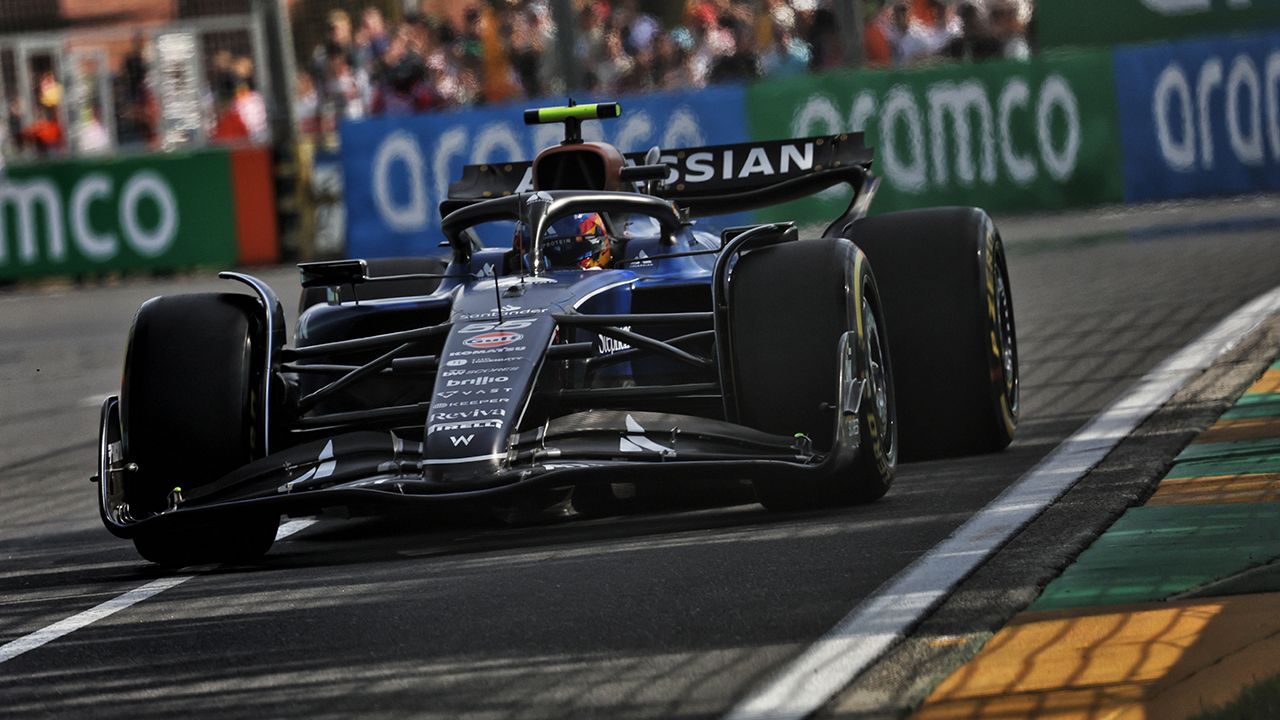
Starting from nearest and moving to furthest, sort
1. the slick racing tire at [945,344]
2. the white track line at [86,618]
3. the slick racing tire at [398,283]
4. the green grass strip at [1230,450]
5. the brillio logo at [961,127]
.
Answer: the white track line at [86,618], the green grass strip at [1230,450], the slick racing tire at [945,344], the slick racing tire at [398,283], the brillio logo at [961,127]

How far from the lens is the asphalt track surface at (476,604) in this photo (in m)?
4.89

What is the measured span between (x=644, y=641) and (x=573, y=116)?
4.49 metres

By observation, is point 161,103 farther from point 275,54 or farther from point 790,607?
point 790,607

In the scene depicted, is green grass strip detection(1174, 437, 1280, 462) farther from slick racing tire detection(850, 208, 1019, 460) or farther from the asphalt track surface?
slick racing tire detection(850, 208, 1019, 460)

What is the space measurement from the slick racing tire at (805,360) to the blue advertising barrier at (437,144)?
1472 centimetres

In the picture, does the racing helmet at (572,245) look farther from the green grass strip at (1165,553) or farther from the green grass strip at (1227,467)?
the green grass strip at (1165,553)

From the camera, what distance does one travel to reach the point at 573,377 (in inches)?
294

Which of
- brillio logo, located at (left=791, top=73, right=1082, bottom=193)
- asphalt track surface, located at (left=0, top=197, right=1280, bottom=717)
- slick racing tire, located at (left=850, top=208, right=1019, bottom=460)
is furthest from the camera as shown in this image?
brillio logo, located at (left=791, top=73, right=1082, bottom=193)

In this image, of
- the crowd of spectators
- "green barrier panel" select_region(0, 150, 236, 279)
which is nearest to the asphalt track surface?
"green barrier panel" select_region(0, 150, 236, 279)

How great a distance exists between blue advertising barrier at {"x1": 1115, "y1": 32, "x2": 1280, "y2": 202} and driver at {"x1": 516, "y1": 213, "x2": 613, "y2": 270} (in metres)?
15.2

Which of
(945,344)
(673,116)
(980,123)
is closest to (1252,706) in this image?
(945,344)

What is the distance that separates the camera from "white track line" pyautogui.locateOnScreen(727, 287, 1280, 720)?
4.57 metres

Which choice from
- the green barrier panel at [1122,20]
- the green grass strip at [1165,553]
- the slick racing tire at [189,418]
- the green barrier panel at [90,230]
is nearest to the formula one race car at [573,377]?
the slick racing tire at [189,418]

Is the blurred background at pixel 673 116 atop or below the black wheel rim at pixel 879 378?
atop
